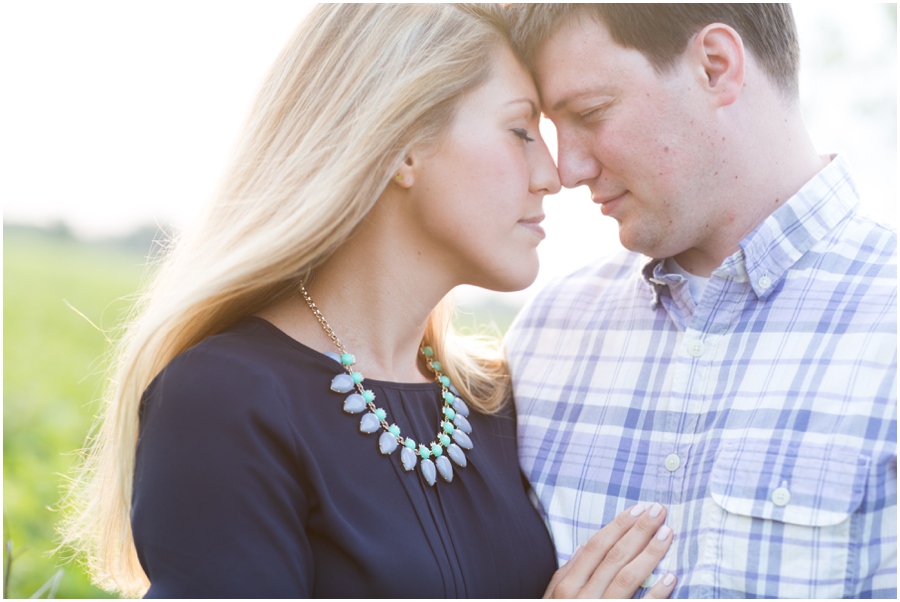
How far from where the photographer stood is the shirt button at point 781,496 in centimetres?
176

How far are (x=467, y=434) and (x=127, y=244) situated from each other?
46.9ft

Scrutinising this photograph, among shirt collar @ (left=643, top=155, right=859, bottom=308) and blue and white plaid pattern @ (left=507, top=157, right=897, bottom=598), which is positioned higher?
shirt collar @ (left=643, top=155, right=859, bottom=308)

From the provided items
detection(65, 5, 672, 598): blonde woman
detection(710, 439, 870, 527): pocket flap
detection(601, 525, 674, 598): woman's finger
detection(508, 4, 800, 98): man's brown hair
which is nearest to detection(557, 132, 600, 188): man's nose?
detection(65, 5, 672, 598): blonde woman

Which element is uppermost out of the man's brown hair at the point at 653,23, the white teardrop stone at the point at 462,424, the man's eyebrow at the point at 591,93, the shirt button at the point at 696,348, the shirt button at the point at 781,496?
the man's brown hair at the point at 653,23

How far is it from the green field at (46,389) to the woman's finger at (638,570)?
1.13 metres

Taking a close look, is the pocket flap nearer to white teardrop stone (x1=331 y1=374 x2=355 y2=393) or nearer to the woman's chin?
the woman's chin

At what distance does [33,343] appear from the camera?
7242 mm

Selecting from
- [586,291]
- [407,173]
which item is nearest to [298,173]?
[407,173]

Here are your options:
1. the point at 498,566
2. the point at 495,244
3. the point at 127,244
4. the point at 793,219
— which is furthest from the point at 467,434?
the point at 127,244

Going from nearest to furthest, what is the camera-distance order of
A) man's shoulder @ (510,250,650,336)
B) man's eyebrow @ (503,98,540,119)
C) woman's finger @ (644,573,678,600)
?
woman's finger @ (644,573,678,600)
man's eyebrow @ (503,98,540,119)
man's shoulder @ (510,250,650,336)

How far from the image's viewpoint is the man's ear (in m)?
2.19

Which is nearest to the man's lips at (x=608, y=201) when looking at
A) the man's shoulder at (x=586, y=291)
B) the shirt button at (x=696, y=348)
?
the man's shoulder at (x=586, y=291)

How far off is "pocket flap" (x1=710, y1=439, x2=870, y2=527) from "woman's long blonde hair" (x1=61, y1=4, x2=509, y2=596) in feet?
3.34

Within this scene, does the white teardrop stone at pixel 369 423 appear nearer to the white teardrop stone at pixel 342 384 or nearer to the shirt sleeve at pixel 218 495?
the white teardrop stone at pixel 342 384
